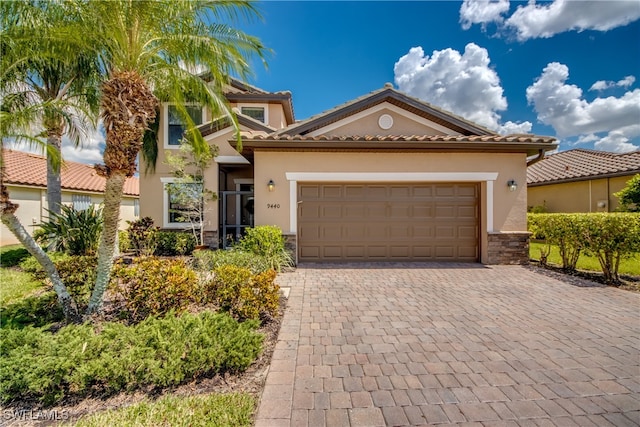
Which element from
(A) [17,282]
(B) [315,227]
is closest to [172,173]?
(A) [17,282]

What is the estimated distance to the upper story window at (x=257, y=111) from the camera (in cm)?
1408

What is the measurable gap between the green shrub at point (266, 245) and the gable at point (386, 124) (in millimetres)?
4771

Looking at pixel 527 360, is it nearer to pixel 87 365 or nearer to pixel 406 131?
pixel 87 365

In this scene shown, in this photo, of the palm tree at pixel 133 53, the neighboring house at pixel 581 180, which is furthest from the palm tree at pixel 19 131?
the neighboring house at pixel 581 180

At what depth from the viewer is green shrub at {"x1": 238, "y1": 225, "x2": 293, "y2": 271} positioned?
322 inches

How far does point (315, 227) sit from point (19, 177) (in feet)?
59.0

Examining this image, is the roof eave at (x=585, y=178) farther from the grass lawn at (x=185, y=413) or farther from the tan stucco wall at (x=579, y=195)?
the grass lawn at (x=185, y=413)

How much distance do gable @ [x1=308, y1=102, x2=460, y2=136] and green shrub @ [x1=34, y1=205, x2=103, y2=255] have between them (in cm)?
908

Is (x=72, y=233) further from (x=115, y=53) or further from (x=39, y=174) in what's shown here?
(x=39, y=174)

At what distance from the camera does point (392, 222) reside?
9.62m

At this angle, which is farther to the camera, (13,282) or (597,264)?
(597,264)

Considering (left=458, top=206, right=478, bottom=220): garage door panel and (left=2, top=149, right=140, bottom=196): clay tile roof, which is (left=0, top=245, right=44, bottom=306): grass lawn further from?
(left=458, top=206, right=478, bottom=220): garage door panel

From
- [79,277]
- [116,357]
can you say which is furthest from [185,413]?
[79,277]

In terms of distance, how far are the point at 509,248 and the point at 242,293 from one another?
905 centimetres
